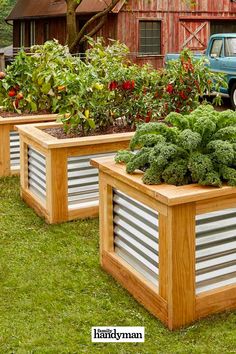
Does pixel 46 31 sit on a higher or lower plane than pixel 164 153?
higher

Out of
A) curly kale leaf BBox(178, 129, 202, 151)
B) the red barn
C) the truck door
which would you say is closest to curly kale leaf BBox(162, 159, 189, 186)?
curly kale leaf BBox(178, 129, 202, 151)

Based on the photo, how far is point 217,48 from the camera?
48.1ft

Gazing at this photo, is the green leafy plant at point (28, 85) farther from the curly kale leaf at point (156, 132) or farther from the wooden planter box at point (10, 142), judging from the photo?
the curly kale leaf at point (156, 132)

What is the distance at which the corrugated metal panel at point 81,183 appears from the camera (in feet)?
18.8

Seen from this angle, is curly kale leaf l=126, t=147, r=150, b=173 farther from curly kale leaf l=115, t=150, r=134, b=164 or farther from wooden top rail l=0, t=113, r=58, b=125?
wooden top rail l=0, t=113, r=58, b=125

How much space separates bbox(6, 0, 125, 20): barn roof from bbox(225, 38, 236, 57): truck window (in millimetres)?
6109

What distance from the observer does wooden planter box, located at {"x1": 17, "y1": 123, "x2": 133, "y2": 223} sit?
5637 millimetres

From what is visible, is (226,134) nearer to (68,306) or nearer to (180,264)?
(180,264)

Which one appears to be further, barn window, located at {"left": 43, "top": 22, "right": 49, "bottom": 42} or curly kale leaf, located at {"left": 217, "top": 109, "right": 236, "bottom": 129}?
barn window, located at {"left": 43, "top": 22, "right": 49, "bottom": 42}

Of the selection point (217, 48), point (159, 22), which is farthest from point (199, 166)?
point (159, 22)

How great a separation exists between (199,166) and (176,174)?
0.15 metres

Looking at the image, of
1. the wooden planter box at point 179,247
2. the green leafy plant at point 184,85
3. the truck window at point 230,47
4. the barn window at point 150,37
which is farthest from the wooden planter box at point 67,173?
the barn window at point 150,37

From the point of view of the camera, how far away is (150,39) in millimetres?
20875

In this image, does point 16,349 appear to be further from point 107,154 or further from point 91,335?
point 107,154
